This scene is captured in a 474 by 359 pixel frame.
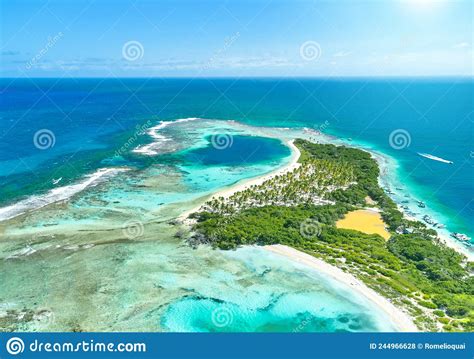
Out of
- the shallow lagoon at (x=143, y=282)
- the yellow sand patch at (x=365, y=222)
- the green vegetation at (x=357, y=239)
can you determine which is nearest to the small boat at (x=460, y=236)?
the green vegetation at (x=357, y=239)

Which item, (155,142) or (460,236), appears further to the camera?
(155,142)

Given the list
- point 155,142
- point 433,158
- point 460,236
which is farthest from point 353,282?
point 155,142

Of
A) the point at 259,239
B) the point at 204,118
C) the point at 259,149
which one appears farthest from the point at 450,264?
the point at 204,118

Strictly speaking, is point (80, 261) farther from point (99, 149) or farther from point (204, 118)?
point (204, 118)

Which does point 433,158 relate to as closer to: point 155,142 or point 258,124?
point 258,124

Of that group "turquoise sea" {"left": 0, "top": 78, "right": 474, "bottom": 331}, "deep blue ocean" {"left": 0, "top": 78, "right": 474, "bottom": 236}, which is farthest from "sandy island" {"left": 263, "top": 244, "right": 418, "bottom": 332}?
"deep blue ocean" {"left": 0, "top": 78, "right": 474, "bottom": 236}

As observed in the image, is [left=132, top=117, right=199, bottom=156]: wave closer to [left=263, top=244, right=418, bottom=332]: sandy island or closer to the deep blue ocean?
the deep blue ocean
